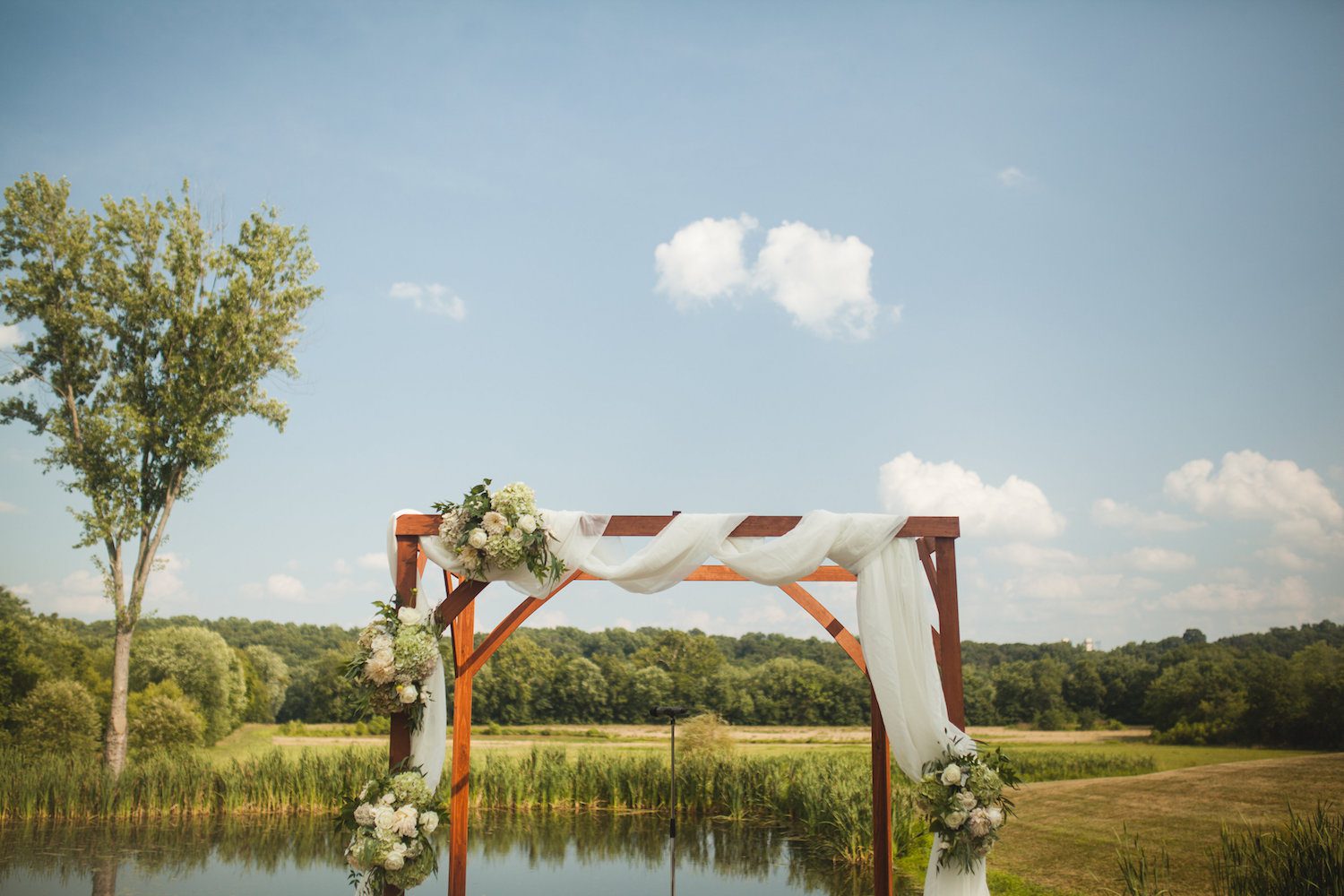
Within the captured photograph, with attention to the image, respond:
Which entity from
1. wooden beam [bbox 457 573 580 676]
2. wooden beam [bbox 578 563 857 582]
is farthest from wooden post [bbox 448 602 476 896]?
wooden beam [bbox 578 563 857 582]

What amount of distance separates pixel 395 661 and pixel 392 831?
3.09 ft

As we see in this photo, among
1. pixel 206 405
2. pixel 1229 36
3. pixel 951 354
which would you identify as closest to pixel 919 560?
pixel 206 405

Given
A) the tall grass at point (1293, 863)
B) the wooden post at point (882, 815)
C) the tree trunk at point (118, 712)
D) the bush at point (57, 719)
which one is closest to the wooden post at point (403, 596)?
the wooden post at point (882, 815)

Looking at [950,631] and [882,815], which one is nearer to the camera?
[950,631]

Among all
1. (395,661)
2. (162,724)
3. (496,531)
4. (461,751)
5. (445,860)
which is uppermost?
(496,531)

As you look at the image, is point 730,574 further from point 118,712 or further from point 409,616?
point 118,712

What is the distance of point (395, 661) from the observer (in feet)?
17.5

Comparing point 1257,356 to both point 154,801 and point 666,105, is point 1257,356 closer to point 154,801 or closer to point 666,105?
point 666,105

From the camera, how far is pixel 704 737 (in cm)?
1333

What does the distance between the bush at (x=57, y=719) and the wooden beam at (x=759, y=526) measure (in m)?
11.4

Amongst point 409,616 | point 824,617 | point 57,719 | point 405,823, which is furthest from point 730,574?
point 57,719

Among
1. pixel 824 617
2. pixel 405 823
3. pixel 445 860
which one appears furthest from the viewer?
pixel 445 860

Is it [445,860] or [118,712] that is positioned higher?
[118,712]

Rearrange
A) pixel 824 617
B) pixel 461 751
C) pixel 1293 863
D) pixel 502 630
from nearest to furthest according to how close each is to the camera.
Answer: pixel 1293 863 → pixel 502 630 → pixel 824 617 → pixel 461 751
